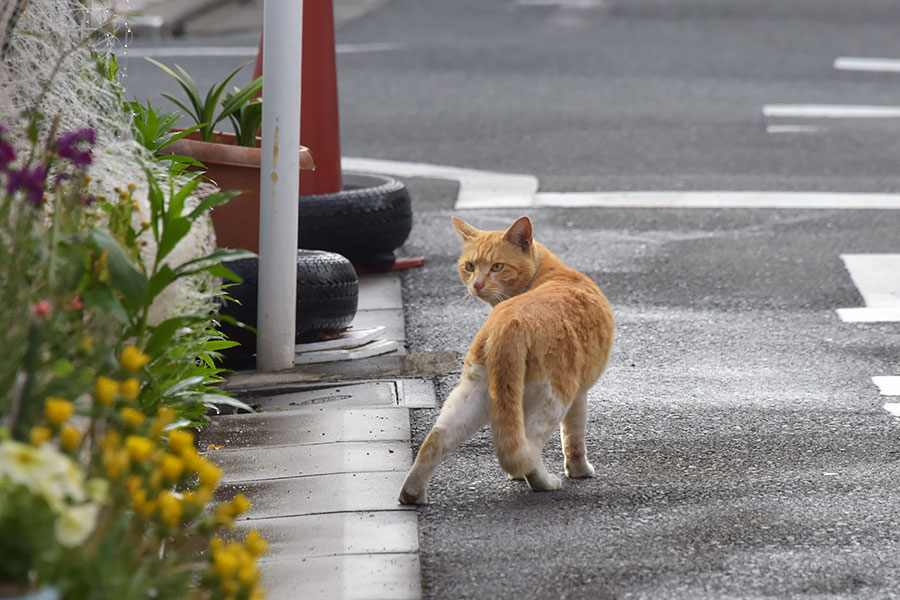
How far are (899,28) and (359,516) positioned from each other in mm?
12690

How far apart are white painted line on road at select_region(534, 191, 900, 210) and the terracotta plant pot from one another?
331 cm

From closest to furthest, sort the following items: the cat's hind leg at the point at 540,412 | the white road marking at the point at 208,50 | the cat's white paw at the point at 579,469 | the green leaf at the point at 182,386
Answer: the green leaf at the point at 182,386, the cat's hind leg at the point at 540,412, the cat's white paw at the point at 579,469, the white road marking at the point at 208,50

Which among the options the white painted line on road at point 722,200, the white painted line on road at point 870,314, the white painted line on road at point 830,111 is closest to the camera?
the white painted line on road at point 870,314

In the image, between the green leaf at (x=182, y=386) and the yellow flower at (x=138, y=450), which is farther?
the green leaf at (x=182, y=386)

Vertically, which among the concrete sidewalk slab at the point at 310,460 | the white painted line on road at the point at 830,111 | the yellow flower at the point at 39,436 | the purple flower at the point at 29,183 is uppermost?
the purple flower at the point at 29,183

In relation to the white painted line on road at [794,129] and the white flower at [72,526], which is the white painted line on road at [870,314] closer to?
the white painted line on road at [794,129]

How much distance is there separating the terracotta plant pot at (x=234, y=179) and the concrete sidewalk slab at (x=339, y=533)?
173 cm

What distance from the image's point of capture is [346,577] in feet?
11.1

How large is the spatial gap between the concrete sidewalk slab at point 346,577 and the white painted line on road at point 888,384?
7.95 ft

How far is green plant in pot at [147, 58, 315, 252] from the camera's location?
5.13 metres

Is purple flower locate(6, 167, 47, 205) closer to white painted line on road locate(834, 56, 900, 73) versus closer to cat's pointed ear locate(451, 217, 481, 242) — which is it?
cat's pointed ear locate(451, 217, 481, 242)

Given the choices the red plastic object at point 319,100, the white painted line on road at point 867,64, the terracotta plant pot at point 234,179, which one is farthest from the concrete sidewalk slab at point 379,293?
the white painted line on road at point 867,64

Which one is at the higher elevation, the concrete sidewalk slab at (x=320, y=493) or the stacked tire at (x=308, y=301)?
the stacked tire at (x=308, y=301)

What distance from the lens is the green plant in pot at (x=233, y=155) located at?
5.13 meters
